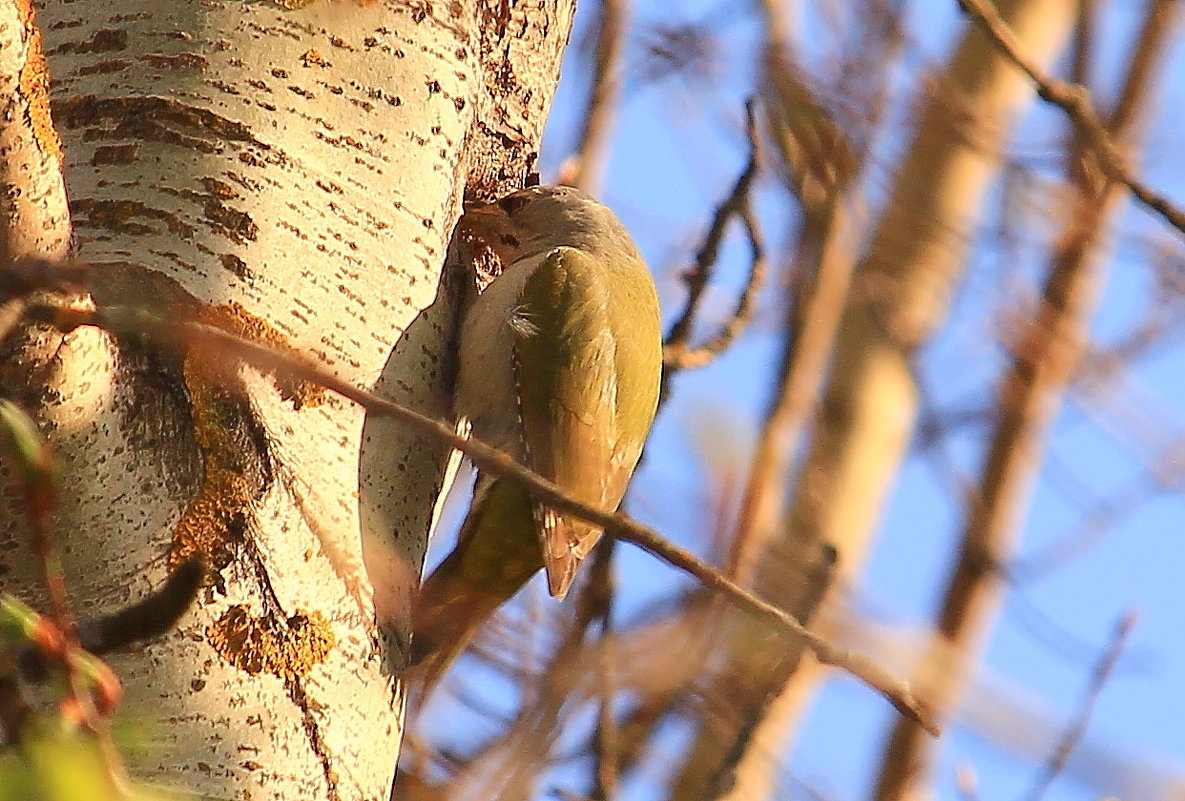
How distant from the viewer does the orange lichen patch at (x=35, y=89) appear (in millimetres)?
1502

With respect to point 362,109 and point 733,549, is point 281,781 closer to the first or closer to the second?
point 362,109

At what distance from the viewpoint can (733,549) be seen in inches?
157

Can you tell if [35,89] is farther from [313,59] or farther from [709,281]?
[709,281]

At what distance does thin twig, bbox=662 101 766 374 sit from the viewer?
319 centimetres

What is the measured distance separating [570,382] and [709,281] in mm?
398

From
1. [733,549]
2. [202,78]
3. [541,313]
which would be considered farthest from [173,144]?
[733,549]

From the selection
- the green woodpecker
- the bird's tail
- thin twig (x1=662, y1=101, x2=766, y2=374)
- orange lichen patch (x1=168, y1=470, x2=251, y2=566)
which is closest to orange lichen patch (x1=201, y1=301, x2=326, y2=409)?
orange lichen patch (x1=168, y1=470, x2=251, y2=566)

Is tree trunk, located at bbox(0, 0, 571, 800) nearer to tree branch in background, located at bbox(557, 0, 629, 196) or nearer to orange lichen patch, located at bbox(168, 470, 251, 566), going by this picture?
orange lichen patch, located at bbox(168, 470, 251, 566)

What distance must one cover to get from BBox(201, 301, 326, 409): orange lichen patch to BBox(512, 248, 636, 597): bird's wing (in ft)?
3.31

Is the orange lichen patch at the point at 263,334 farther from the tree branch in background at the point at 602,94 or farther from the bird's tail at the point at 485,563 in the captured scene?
the tree branch in background at the point at 602,94

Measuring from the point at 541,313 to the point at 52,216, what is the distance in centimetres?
167

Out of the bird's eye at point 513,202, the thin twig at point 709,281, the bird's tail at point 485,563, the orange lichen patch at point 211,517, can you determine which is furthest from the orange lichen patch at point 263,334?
the thin twig at point 709,281

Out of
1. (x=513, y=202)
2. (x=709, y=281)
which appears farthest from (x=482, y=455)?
(x=709, y=281)

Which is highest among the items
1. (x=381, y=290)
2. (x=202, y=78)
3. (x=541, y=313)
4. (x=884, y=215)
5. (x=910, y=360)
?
(x=202, y=78)
